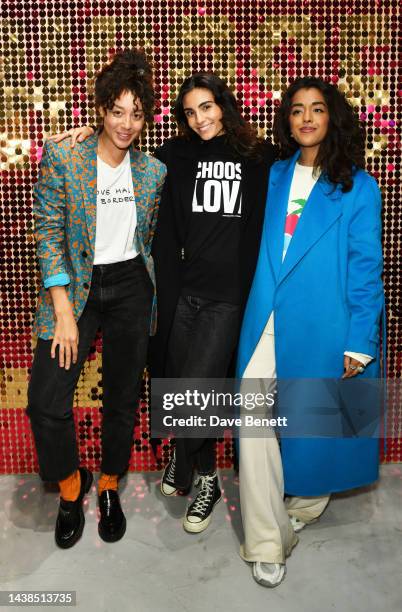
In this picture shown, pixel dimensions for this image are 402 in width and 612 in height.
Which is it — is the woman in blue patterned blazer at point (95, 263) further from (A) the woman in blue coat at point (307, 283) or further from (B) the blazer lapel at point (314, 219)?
(B) the blazer lapel at point (314, 219)

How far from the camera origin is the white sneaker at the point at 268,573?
93.9 inches

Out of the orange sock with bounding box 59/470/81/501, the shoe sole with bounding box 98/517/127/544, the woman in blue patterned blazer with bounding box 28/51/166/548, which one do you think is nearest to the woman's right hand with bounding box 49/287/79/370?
the woman in blue patterned blazer with bounding box 28/51/166/548

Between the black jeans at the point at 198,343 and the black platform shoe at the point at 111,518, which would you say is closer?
the black jeans at the point at 198,343

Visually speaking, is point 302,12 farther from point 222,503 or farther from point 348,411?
point 222,503

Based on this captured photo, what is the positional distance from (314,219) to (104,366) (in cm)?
106

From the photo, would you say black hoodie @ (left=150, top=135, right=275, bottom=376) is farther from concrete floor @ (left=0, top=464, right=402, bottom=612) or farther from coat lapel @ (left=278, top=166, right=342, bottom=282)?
concrete floor @ (left=0, top=464, right=402, bottom=612)

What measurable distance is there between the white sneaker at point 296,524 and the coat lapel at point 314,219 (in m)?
1.11

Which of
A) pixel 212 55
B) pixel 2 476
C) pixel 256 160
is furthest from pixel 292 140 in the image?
pixel 2 476

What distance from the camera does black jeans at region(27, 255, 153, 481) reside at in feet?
8.08

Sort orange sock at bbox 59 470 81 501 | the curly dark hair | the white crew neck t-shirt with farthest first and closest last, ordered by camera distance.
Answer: orange sock at bbox 59 470 81 501, the white crew neck t-shirt, the curly dark hair

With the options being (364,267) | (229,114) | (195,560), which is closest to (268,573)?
(195,560)

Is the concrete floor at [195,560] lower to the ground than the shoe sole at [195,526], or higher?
lower

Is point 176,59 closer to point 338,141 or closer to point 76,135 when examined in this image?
point 76,135

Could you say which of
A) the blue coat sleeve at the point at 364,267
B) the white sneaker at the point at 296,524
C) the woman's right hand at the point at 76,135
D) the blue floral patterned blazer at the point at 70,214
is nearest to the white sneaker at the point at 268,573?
the white sneaker at the point at 296,524
